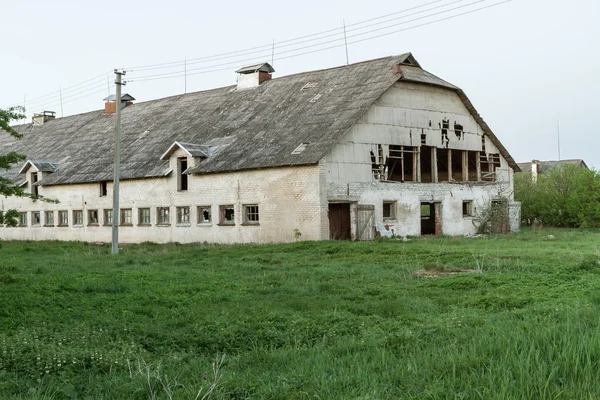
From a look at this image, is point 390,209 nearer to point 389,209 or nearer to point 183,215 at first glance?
point 389,209

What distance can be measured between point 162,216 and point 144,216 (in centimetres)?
148

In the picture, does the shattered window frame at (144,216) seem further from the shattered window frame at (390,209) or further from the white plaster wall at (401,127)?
the shattered window frame at (390,209)

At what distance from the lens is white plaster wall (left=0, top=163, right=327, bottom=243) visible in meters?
27.8

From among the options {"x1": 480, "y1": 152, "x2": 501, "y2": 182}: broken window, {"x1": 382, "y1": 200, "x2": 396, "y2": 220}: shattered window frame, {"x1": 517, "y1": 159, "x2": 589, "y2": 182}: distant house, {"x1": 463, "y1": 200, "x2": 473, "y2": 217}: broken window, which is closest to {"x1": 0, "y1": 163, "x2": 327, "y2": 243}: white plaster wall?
{"x1": 382, "y1": 200, "x2": 396, "y2": 220}: shattered window frame

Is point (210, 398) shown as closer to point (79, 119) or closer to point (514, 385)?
point (514, 385)

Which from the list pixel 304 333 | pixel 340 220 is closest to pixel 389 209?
pixel 340 220

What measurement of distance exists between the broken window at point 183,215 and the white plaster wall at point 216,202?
0.25 meters

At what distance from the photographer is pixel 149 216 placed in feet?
114

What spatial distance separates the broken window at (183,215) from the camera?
3271 cm

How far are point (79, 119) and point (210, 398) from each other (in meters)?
44.9

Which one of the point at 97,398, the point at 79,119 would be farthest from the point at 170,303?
the point at 79,119

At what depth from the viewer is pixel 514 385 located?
6195 millimetres

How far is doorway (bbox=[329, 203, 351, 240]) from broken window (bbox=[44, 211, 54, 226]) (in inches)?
758

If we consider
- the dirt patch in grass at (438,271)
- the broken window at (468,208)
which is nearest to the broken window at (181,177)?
the broken window at (468,208)
